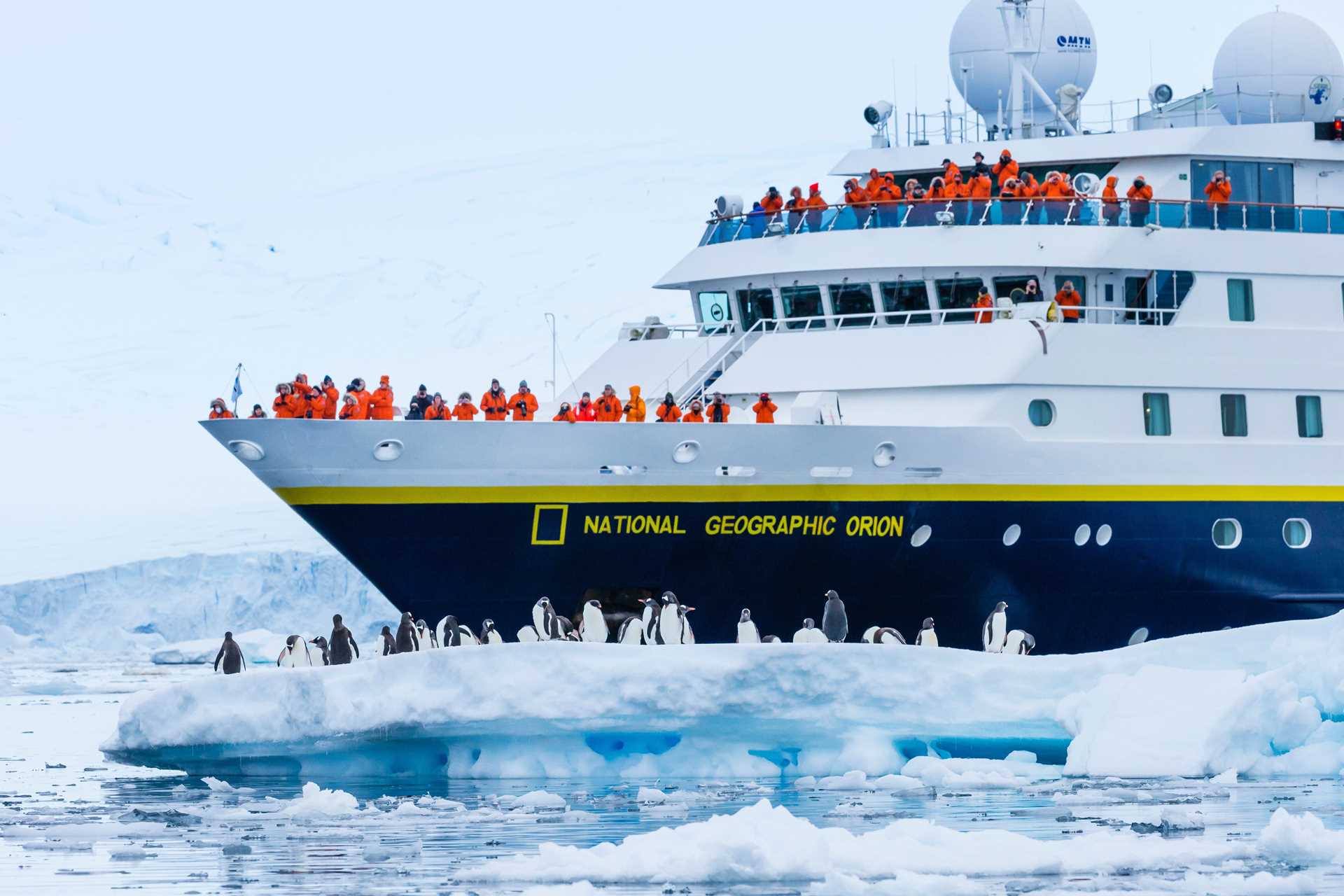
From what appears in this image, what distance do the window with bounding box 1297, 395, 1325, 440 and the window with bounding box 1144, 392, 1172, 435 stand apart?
246cm

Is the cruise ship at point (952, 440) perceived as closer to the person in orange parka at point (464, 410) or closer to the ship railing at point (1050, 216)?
the ship railing at point (1050, 216)

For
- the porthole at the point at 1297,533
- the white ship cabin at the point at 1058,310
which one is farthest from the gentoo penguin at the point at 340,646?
the porthole at the point at 1297,533

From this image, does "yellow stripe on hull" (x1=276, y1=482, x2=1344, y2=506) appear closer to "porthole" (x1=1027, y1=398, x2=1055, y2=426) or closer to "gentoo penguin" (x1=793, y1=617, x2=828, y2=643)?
"porthole" (x1=1027, y1=398, x2=1055, y2=426)

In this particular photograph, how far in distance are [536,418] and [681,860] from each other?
53.0 ft

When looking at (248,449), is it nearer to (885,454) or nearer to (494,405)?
(494,405)

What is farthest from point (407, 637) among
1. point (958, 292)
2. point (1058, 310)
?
point (1058, 310)

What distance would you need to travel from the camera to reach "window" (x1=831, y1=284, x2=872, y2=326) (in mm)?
32812

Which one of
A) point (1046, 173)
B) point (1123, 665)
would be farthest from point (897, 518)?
point (1046, 173)

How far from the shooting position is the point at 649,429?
28.6 m

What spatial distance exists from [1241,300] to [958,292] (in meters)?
4.54

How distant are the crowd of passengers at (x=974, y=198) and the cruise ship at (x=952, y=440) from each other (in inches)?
2.9

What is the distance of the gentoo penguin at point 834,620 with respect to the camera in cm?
2831

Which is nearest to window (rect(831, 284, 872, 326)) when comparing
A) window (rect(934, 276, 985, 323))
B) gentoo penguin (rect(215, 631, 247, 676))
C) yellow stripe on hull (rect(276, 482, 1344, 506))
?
window (rect(934, 276, 985, 323))

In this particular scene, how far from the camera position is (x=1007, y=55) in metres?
38.0
